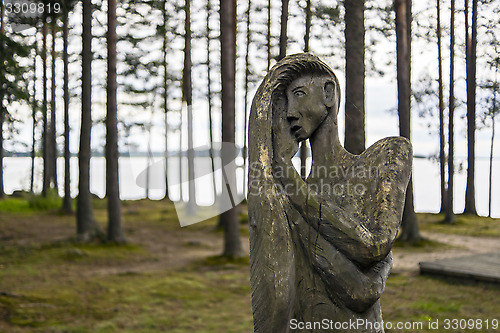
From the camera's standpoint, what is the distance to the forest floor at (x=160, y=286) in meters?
6.48

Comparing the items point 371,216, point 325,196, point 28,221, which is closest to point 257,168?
point 325,196

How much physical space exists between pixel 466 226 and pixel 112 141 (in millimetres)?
12266

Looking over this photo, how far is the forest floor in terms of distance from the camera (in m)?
6.48

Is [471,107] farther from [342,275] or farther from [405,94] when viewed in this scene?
[342,275]

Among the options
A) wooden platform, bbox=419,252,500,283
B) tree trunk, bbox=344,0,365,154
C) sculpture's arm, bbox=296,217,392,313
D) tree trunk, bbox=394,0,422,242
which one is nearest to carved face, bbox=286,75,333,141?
sculpture's arm, bbox=296,217,392,313

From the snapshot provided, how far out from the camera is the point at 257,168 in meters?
2.35

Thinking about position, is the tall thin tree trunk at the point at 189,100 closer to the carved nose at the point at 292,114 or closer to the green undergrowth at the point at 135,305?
the green undergrowth at the point at 135,305

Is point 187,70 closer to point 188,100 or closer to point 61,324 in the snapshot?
point 188,100

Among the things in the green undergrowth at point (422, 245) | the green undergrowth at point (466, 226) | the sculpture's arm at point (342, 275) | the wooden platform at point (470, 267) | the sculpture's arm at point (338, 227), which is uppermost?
the sculpture's arm at point (338, 227)

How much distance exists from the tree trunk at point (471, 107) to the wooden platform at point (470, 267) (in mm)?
8664

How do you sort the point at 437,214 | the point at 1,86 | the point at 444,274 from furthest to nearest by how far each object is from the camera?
the point at 437,214 → the point at 1,86 → the point at 444,274

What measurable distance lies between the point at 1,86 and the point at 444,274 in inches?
376

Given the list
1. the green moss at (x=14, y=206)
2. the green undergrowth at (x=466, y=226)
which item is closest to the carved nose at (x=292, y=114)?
the green undergrowth at (x=466, y=226)

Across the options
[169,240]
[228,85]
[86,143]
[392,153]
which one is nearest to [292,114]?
[392,153]
